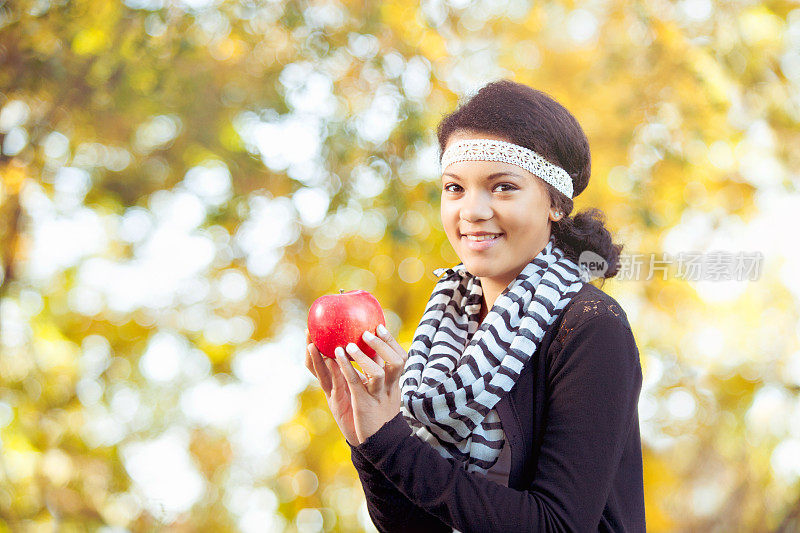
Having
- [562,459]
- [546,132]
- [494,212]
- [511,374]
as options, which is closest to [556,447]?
[562,459]

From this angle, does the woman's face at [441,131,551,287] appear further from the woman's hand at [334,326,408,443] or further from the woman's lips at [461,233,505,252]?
the woman's hand at [334,326,408,443]

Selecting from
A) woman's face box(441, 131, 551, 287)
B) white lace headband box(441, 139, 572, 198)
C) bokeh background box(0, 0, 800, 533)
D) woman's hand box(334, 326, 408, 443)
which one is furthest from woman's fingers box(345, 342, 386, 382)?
bokeh background box(0, 0, 800, 533)

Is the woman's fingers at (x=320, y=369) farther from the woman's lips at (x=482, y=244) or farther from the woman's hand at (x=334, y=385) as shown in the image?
the woman's lips at (x=482, y=244)

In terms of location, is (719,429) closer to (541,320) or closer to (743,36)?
(743,36)

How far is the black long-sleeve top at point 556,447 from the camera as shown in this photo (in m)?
1.19

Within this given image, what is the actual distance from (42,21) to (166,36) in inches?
26.1

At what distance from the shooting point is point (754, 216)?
511 cm

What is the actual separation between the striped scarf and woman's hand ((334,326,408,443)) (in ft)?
0.35

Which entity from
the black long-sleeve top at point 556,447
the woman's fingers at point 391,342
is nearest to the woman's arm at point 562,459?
the black long-sleeve top at point 556,447

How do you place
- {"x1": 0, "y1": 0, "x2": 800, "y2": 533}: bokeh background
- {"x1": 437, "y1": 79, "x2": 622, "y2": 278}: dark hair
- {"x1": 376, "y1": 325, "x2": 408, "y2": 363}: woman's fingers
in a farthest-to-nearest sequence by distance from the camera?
{"x1": 0, "y1": 0, "x2": 800, "y2": 533}: bokeh background, {"x1": 437, "y1": 79, "x2": 622, "y2": 278}: dark hair, {"x1": 376, "y1": 325, "x2": 408, "y2": 363}: woman's fingers

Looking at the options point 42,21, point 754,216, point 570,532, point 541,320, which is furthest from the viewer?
point 754,216

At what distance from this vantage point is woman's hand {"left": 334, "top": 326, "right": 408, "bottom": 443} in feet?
4.13

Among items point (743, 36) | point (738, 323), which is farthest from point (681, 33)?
point (738, 323)

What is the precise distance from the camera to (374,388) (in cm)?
127
